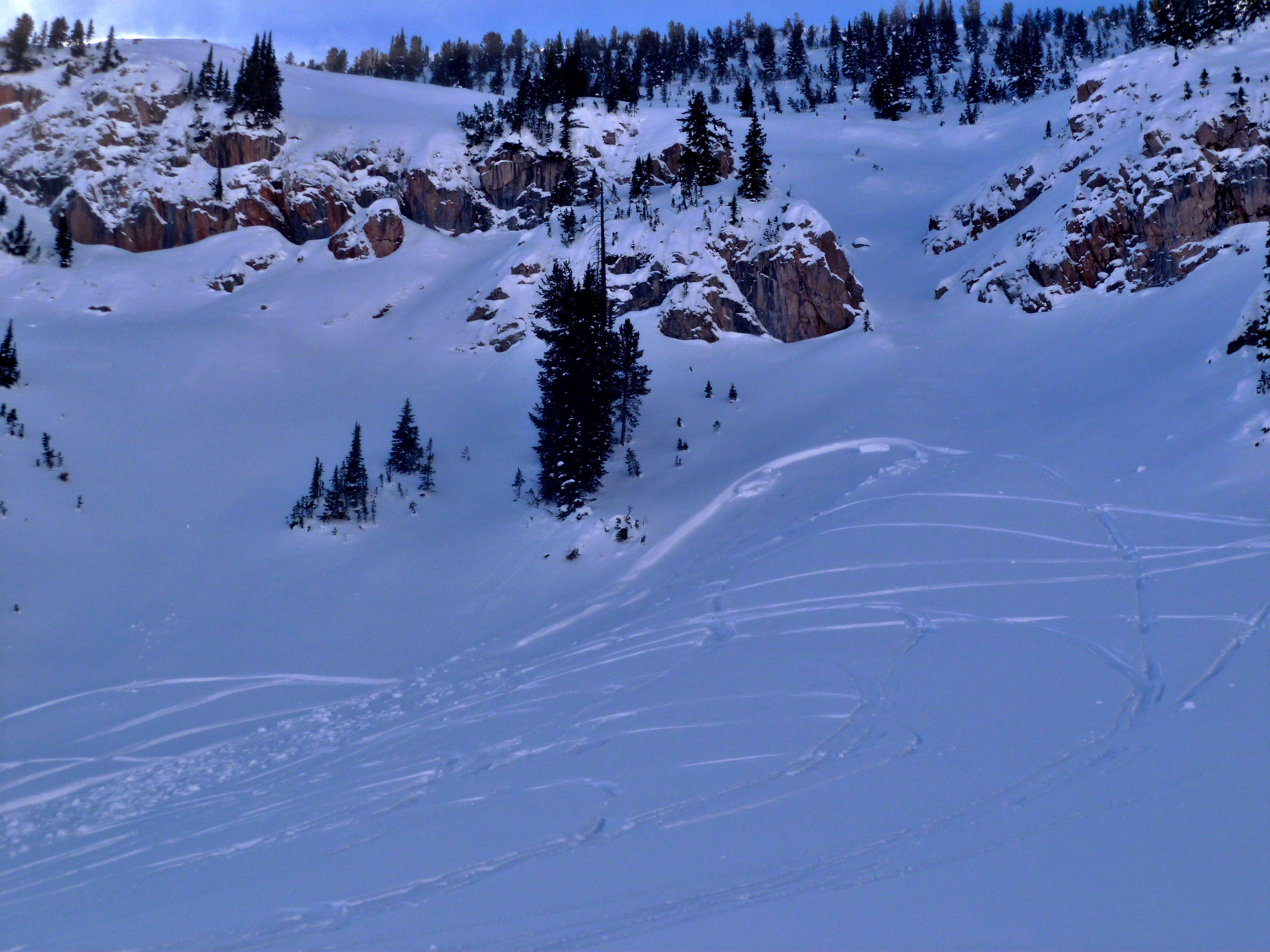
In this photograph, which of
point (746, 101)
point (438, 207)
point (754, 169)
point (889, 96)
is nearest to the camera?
point (754, 169)

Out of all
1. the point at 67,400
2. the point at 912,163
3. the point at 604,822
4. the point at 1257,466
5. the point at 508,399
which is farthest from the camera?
the point at 912,163

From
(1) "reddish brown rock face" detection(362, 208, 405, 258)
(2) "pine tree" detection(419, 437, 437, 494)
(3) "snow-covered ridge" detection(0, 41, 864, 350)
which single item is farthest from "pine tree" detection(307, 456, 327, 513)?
(1) "reddish brown rock face" detection(362, 208, 405, 258)

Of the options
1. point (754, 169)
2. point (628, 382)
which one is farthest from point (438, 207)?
point (628, 382)

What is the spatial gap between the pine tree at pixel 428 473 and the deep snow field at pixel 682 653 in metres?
0.46

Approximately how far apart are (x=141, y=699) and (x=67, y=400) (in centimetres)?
1945

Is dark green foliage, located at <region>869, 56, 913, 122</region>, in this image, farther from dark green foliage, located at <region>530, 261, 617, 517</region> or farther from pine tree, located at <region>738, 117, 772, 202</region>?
dark green foliage, located at <region>530, 261, 617, 517</region>

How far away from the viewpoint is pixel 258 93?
5047 cm

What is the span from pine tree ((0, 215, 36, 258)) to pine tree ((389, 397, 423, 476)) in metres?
31.2

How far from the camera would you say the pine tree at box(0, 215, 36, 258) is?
3991cm

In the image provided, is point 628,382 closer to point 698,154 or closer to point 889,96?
point 698,154

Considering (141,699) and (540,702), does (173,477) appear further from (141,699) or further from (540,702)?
(540,702)

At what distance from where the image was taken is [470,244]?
152ft

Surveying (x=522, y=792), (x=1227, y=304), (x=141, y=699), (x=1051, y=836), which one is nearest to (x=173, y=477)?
(x=141, y=699)

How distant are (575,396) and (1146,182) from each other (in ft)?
79.6
